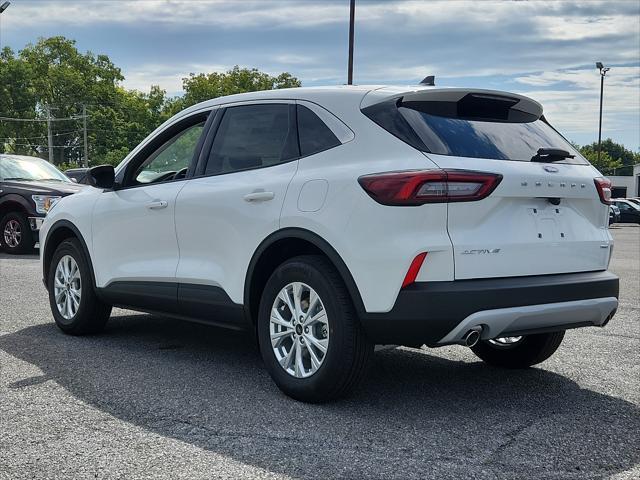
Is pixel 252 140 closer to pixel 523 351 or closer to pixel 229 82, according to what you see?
pixel 523 351

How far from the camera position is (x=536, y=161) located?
463cm

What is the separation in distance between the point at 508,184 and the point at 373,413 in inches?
56.3

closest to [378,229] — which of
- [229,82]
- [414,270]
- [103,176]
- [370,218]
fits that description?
[370,218]

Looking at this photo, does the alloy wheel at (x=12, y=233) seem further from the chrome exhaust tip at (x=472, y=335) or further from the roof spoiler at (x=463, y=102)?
the chrome exhaust tip at (x=472, y=335)

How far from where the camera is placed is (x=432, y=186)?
4180mm

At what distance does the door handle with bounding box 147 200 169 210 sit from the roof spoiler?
5.84ft

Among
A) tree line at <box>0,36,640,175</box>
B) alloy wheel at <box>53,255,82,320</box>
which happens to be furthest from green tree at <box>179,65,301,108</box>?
alloy wheel at <box>53,255,82,320</box>

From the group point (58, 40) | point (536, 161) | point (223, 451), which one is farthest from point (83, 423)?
point (58, 40)

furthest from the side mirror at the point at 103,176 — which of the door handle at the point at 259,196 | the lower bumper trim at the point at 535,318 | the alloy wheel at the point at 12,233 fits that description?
the alloy wheel at the point at 12,233

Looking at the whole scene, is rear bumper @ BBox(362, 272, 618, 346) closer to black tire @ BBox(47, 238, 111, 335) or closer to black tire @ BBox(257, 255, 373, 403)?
black tire @ BBox(257, 255, 373, 403)

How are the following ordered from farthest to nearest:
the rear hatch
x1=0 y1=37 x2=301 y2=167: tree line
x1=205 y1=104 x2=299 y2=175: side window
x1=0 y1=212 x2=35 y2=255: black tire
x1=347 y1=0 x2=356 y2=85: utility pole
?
1. x1=0 y1=37 x2=301 y2=167: tree line
2. x1=347 y1=0 x2=356 y2=85: utility pole
3. x1=0 y1=212 x2=35 y2=255: black tire
4. x1=205 y1=104 x2=299 y2=175: side window
5. the rear hatch

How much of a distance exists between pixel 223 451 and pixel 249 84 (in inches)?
3265

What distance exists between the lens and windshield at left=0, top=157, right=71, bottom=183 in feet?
48.9

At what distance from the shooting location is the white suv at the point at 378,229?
421cm
